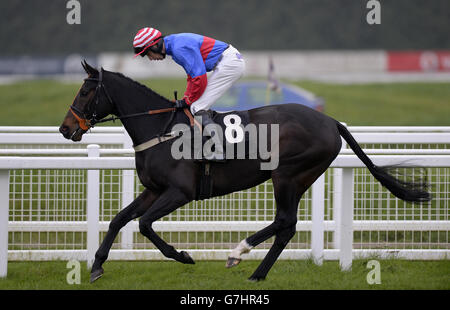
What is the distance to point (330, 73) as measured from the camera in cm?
2562

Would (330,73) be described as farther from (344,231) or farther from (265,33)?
(344,231)

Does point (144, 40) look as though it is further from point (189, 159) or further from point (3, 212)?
point (3, 212)

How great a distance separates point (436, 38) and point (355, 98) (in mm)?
15202

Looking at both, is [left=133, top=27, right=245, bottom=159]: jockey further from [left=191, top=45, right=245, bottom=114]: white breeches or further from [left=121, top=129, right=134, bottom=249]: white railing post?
[left=121, top=129, right=134, bottom=249]: white railing post

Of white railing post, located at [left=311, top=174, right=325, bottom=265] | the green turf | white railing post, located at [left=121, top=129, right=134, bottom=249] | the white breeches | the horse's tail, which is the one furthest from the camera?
the green turf

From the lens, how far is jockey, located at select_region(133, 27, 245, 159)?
4.31 meters

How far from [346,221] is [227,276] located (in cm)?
88

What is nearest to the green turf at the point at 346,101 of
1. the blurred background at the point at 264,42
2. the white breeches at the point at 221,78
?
the blurred background at the point at 264,42

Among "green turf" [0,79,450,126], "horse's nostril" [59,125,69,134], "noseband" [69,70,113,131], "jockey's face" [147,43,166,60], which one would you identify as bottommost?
"horse's nostril" [59,125,69,134]

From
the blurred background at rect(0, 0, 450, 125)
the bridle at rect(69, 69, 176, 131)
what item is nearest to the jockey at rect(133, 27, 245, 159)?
the bridle at rect(69, 69, 176, 131)

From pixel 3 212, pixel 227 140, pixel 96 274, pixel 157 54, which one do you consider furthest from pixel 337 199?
pixel 3 212

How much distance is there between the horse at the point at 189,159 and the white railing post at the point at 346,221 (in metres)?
0.25

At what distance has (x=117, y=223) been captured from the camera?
4.42 m
